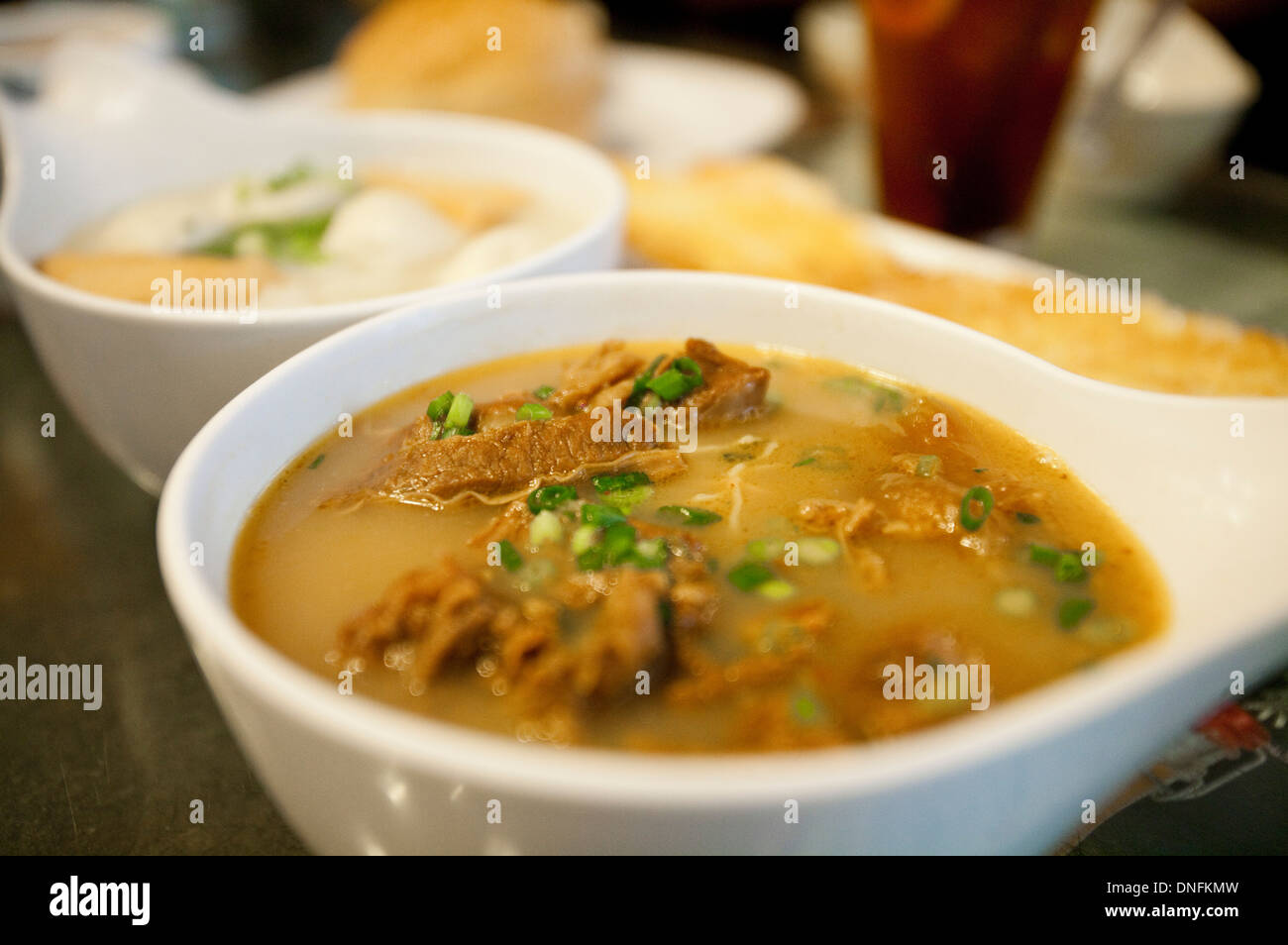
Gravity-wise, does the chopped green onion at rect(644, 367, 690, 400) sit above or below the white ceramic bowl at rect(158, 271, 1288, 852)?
above

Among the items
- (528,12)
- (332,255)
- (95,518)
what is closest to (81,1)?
(528,12)

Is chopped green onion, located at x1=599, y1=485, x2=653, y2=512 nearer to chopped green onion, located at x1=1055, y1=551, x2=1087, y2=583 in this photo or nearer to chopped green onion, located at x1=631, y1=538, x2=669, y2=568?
chopped green onion, located at x1=631, y1=538, x2=669, y2=568

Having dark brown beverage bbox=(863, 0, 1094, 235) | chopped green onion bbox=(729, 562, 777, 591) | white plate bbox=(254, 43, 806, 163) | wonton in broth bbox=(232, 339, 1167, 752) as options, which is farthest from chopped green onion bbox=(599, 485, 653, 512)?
white plate bbox=(254, 43, 806, 163)

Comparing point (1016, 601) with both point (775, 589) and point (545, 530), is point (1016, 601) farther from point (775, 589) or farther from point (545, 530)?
point (545, 530)

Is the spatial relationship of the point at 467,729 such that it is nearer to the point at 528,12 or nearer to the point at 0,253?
the point at 0,253

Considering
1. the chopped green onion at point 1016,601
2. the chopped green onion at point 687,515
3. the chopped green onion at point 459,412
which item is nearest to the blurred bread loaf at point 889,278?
the chopped green onion at point 1016,601

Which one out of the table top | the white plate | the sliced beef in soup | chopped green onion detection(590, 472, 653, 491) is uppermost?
the white plate

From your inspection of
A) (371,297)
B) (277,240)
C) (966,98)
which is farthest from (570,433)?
(966,98)

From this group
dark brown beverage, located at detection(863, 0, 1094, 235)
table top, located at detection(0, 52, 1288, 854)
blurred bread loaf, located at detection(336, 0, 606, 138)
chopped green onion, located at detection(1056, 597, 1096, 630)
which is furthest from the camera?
blurred bread loaf, located at detection(336, 0, 606, 138)
